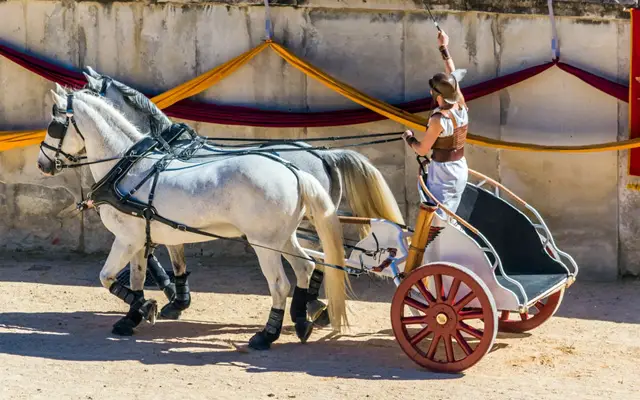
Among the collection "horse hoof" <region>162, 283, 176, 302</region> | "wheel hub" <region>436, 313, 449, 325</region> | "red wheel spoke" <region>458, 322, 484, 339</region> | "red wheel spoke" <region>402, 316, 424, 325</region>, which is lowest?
"horse hoof" <region>162, 283, 176, 302</region>

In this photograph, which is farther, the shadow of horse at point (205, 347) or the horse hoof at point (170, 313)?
the horse hoof at point (170, 313)

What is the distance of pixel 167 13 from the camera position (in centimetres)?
1042

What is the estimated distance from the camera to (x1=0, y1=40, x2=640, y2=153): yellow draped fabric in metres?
9.60

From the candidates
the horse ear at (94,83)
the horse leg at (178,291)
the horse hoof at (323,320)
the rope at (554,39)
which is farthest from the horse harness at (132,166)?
the rope at (554,39)

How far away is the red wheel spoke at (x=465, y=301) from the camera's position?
717cm

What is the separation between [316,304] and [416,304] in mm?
1165

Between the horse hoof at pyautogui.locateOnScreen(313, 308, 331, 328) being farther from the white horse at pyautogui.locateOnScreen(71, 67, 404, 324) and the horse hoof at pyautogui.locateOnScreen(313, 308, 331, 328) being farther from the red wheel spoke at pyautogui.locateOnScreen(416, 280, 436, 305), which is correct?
the red wheel spoke at pyautogui.locateOnScreen(416, 280, 436, 305)

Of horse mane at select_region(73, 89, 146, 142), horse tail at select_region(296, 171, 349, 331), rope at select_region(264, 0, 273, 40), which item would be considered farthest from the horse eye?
rope at select_region(264, 0, 273, 40)

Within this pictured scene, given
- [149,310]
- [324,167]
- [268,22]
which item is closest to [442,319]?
[324,167]

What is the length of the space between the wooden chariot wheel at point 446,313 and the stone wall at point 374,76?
112 inches

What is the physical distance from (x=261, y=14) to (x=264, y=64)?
0.45 meters

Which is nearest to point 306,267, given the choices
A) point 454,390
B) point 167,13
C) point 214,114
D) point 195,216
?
point 195,216

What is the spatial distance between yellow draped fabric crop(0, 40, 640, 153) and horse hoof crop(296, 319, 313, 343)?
2.40 m

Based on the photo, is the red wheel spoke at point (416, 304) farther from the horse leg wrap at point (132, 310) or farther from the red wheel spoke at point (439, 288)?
the horse leg wrap at point (132, 310)
